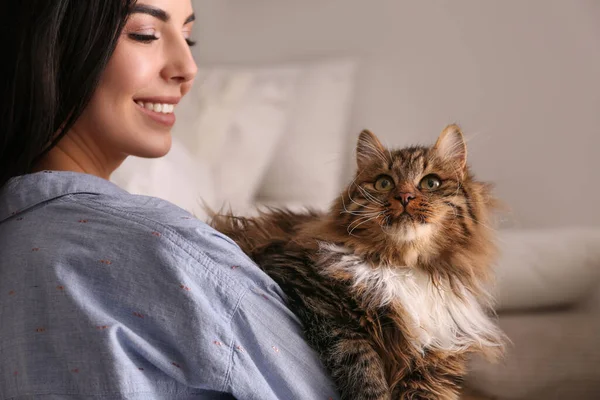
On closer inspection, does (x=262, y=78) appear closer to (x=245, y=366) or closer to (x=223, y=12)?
(x=223, y=12)

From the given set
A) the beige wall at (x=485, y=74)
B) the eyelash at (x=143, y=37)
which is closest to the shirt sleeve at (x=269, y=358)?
the eyelash at (x=143, y=37)

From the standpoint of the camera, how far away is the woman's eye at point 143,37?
1093mm

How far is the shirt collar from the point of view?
1011 millimetres

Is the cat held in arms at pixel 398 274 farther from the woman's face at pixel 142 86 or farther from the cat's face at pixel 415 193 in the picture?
the woman's face at pixel 142 86

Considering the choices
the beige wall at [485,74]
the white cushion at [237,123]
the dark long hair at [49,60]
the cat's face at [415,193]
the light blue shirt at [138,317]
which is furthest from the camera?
the white cushion at [237,123]

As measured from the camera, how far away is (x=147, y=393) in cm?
87

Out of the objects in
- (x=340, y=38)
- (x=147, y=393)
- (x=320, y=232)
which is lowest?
(x=147, y=393)

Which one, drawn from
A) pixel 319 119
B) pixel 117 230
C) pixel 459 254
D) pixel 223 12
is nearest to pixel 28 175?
pixel 117 230

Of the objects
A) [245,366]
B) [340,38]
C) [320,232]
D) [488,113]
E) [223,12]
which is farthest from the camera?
[223,12]

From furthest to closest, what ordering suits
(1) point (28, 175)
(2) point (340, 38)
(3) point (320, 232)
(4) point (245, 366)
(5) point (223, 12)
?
(5) point (223, 12), (2) point (340, 38), (3) point (320, 232), (1) point (28, 175), (4) point (245, 366)

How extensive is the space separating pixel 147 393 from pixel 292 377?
0.70 ft

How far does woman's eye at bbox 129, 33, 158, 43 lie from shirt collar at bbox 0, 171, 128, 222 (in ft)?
0.87

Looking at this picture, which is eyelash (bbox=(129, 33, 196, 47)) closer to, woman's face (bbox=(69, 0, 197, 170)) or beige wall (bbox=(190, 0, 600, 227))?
woman's face (bbox=(69, 0, 197, 170))

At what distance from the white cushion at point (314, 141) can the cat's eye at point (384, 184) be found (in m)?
1.20
